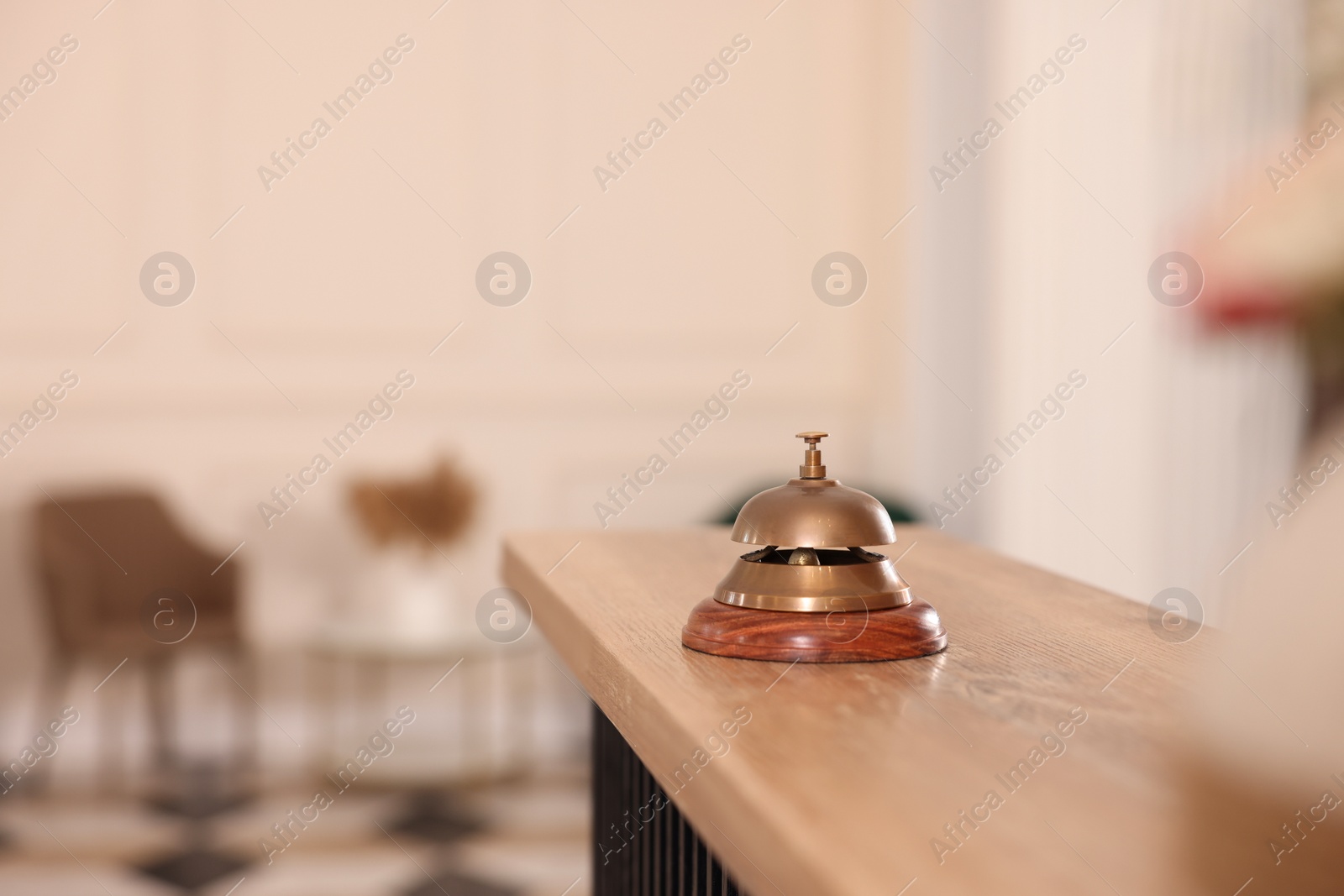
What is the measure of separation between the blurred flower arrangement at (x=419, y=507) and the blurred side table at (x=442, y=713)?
518 millimetres

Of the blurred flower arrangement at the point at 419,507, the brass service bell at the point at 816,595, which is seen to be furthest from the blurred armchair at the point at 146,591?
the brass service bell at the point at 816,595

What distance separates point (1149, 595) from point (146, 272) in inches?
136

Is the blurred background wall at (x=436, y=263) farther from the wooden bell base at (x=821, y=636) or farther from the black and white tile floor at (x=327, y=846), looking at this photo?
the wooden bell base at (x=821, y=636)

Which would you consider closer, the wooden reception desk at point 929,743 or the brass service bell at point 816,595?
the wooden reception desk at point 929,743

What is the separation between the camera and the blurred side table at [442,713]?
170 inches

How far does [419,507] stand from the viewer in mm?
4059

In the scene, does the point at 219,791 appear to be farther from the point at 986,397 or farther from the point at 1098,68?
the point at 1098,68

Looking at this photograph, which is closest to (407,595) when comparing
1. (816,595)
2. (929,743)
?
(816,595)

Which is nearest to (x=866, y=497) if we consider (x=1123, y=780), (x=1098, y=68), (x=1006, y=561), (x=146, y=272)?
(x=1123, y=780)

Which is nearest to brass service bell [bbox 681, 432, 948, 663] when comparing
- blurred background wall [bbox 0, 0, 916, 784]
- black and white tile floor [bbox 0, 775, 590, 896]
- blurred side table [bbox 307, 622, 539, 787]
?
black and white tile floor [bbox 0, 775, 590, 896]

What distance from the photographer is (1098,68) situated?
3.77 m

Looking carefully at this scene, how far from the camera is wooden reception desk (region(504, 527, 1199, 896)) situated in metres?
0.54

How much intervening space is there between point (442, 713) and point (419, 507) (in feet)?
3.24

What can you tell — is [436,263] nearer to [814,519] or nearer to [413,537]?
[413,537]
